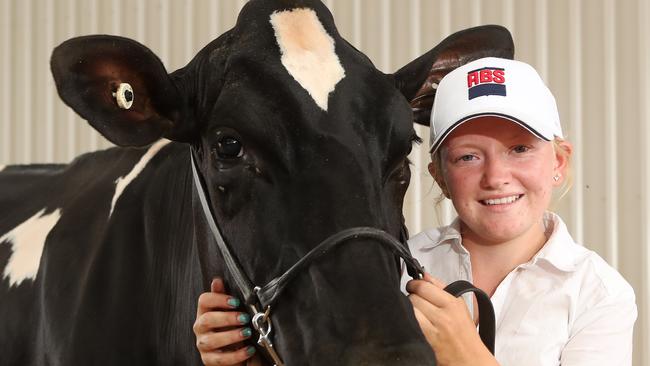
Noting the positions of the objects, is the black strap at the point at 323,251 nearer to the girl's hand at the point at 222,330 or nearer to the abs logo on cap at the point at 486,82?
the girl's hand at the point at 222,330

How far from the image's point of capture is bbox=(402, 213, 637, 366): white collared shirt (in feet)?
6.18

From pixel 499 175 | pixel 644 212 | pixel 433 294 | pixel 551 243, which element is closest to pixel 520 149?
pixel 499 175

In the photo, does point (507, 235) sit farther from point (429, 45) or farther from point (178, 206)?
point (429, 45)

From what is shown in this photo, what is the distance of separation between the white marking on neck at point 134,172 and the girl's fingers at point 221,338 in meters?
0.73

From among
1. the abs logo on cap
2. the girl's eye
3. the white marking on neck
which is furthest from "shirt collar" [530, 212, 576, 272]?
the white marking on neck

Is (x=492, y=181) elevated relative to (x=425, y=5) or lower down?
lower down

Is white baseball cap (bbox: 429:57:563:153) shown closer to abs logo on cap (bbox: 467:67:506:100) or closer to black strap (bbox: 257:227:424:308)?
abs logo on cap (bbox: 467:67:506:100)

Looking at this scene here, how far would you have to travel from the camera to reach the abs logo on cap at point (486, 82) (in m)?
1.94

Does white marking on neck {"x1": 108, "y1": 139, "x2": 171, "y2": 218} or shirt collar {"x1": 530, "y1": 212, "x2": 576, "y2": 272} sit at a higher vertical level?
white marking on neck {"x1": 108, "y1": 139, "x2": 171, "y2": 218}

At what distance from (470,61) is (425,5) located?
2.23 meters

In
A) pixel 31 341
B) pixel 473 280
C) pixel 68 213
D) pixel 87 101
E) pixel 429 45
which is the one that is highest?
pixel 429 45

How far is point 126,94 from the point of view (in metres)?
→ 1.79

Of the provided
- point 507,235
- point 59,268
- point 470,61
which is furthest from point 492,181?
point 59,268

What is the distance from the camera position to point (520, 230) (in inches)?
77.7
